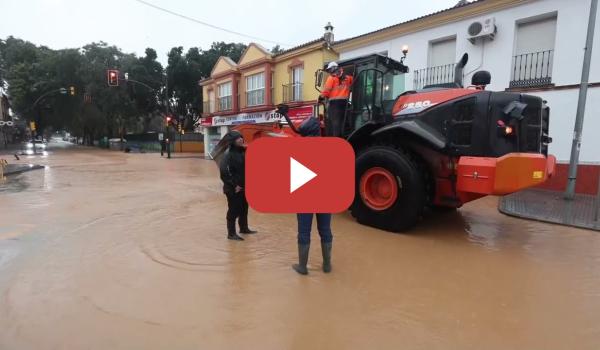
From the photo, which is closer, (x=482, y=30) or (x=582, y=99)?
(x=582, y=99)

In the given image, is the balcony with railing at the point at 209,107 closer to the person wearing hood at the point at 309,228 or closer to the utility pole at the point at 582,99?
the utility pole at the point at 582,99

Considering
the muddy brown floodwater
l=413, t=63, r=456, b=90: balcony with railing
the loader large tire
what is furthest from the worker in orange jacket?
l=413, t=63, r=456, b=90: balcony with railing

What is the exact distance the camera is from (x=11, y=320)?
304 centimetres

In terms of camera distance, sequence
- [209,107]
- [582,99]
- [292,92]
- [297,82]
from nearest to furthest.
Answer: [582,99], [297,82], [292,92], [209,107]

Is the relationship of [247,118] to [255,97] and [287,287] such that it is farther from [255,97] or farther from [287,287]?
[287,287]

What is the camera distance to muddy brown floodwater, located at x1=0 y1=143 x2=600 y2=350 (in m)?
2.86

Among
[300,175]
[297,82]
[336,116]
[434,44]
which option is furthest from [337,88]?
[297,82]

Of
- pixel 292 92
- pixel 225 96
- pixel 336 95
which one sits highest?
pixel 225 96

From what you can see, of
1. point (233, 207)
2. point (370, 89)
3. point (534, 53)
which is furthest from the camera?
point (534, 53)

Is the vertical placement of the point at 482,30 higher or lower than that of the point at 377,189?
higher

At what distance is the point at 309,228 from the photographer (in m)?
3.98

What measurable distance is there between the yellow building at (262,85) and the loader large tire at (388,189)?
10.9 metres

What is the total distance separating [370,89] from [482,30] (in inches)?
274

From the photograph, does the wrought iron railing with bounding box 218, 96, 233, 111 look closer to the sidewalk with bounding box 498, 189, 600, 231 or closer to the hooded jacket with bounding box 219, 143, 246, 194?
the sidewalk with bounding box 498, 189, 600, 231
